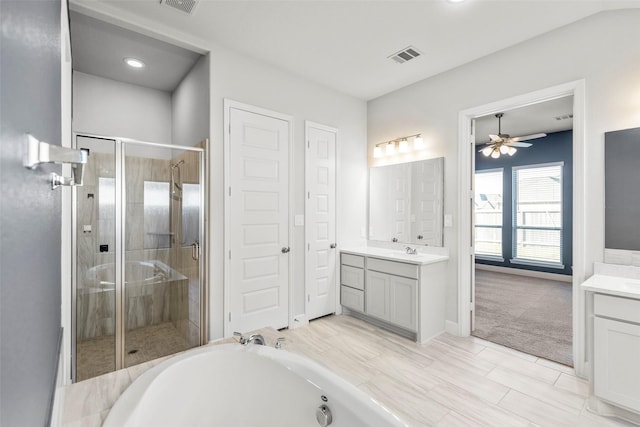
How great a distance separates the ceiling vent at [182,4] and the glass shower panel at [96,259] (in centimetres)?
115

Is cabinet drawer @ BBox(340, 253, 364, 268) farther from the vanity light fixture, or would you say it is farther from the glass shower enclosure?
the glass shower enclosure

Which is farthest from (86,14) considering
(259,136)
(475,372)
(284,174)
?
(475,372)

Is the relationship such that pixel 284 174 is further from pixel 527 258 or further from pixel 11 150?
pixel 527 258

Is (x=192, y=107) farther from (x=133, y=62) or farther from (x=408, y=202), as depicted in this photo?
(x=408, y=202)

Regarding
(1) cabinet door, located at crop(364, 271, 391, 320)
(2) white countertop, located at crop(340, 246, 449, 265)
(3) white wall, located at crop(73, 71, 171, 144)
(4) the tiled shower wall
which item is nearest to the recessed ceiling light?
(3) white wall, located at crop(73, 71, 171, 144)

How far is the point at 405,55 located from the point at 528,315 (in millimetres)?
3535

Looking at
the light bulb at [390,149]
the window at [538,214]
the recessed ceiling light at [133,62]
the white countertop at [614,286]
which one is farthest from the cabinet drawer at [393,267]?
the window at [538,214]

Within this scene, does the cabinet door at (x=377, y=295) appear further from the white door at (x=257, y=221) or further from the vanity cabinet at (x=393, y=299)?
the white door at (x=257, y=221)

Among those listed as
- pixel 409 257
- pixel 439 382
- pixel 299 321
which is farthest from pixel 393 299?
pixel 299 321

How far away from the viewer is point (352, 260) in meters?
3.66

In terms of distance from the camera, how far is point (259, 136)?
3043 millimetres

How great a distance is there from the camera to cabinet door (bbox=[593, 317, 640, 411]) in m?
1.77

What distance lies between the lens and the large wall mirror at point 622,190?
2.14 metres

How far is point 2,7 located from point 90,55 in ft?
11.5
